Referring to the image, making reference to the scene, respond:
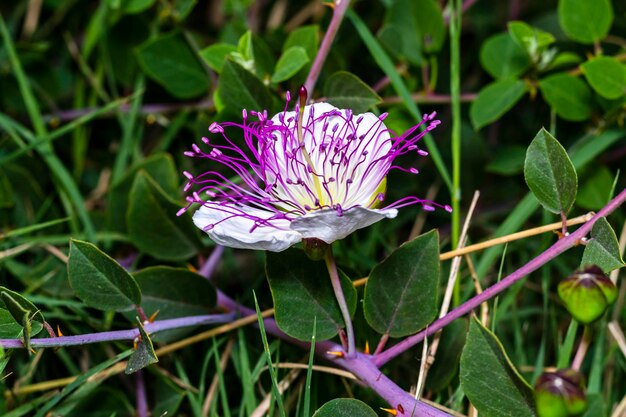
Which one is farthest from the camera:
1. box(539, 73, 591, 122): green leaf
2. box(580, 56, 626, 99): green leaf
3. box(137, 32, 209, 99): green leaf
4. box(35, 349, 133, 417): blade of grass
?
box(137, 32, 209, 99): green leaf

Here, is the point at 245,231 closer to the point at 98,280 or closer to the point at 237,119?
the point at 98,280

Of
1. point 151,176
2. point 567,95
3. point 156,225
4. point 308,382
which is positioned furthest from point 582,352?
point 151,176

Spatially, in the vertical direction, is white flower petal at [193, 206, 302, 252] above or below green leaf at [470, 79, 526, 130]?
above

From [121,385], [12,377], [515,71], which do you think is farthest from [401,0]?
[12,377]

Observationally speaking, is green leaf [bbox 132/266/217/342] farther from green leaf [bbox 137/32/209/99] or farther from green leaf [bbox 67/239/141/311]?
green leaf [bbox 137/32/209/99]

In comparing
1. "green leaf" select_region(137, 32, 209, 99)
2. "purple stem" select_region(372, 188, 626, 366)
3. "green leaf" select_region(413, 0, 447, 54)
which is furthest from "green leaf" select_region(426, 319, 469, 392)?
"green leaf" select_region(137, 32, 209, 99)

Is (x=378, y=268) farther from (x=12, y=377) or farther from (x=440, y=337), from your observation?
(x=12, y=377)
